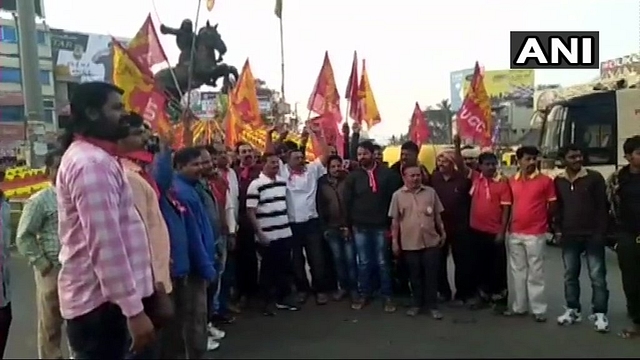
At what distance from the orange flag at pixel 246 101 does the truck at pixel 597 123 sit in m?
5.39

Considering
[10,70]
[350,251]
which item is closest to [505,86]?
[10,70]

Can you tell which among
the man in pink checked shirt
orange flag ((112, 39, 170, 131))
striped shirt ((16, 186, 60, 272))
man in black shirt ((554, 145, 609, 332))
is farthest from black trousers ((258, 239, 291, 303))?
the man in pink checked shirt

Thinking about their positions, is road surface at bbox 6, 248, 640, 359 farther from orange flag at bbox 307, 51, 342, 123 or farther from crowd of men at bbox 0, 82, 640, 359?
orange flag at bbox 307, 51, 342, 123

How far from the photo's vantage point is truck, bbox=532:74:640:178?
13195 millimetres

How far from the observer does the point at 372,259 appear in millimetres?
8211

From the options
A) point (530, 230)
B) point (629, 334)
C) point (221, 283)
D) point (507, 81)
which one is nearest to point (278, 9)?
point (221, 283)

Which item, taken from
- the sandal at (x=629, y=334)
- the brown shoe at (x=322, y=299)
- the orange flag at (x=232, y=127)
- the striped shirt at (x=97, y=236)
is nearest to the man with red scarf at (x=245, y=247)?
the brown shoe at (x=322, y=299)

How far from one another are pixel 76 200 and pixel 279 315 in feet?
16.5

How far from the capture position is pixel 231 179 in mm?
7820

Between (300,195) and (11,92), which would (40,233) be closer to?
(300,195)

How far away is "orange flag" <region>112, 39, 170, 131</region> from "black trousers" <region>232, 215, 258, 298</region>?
4.95 ft

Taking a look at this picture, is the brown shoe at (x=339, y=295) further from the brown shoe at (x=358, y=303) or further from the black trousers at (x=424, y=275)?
the black trousers at (x=424, y=275)

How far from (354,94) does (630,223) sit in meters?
8.35

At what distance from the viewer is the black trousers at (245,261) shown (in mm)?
8203
